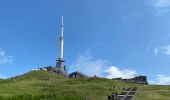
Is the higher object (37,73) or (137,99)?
(37,73)

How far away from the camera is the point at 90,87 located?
94.1 m

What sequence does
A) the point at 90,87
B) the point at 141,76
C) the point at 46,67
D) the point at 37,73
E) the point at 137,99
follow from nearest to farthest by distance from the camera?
the point at 137,99, the point at 90,87, the point at 37,73, the point at 141,76, the point at 46,67

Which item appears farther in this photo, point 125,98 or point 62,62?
point 62,62

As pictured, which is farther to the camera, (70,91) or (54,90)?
(54,90)

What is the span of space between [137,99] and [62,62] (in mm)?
128373

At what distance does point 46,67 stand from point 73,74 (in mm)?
14177

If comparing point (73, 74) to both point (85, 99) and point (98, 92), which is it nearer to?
point (98, 92)

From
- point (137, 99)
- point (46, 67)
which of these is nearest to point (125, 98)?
point (137, 99)

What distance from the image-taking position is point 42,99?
67.8 m

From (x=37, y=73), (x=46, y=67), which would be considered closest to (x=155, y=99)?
(x=37, y=73)

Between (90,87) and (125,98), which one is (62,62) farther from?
(125,98)

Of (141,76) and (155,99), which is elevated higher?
(141,76)

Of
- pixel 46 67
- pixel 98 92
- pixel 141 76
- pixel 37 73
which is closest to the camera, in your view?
pixel 98 92

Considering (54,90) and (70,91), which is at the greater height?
(54,90)
